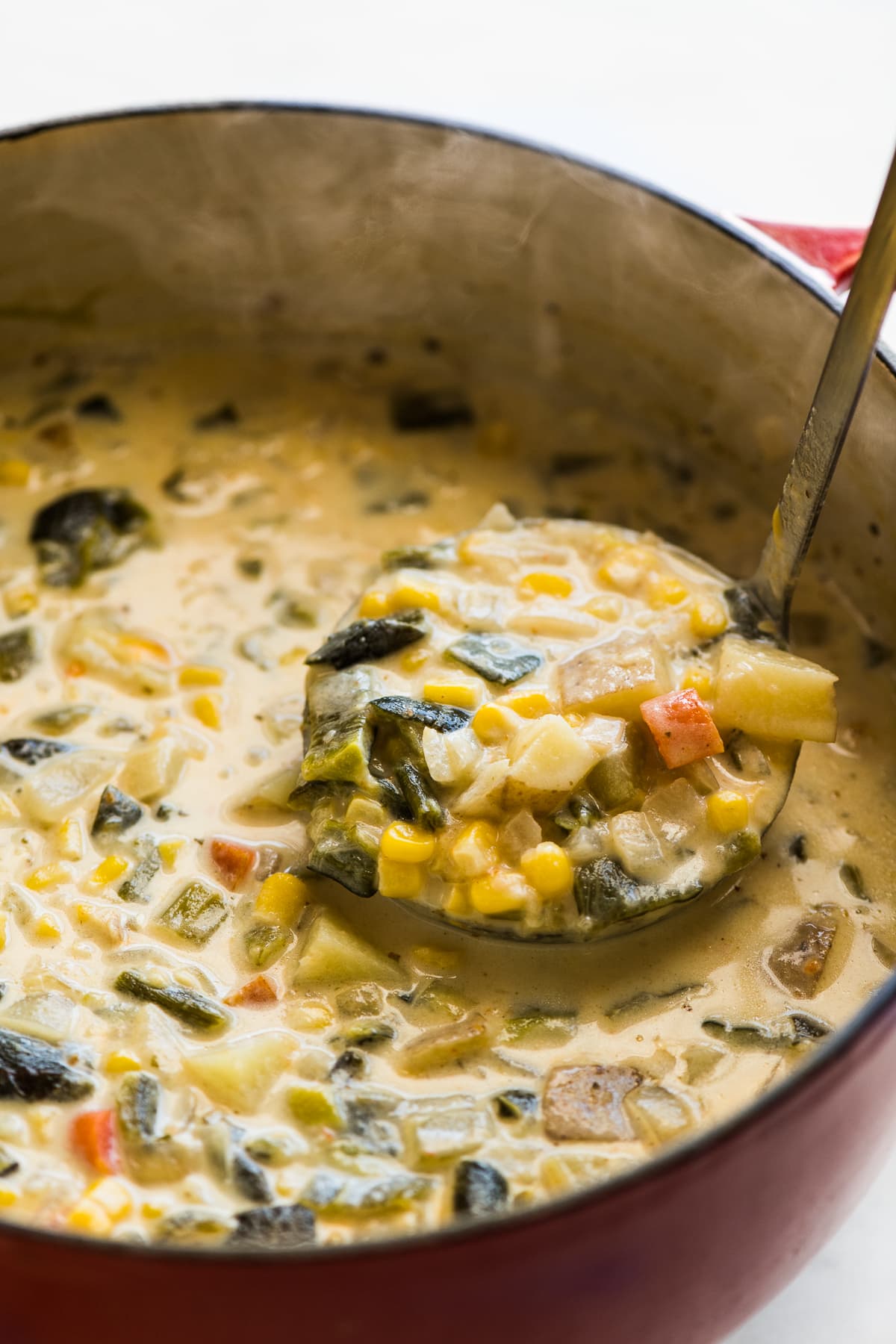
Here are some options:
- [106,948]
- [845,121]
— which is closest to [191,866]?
[106,948]

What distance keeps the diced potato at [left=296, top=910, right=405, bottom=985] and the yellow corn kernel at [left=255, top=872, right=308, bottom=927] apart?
56 millimetres

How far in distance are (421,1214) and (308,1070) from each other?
0.87 ft

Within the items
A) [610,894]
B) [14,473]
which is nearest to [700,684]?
[610,894]

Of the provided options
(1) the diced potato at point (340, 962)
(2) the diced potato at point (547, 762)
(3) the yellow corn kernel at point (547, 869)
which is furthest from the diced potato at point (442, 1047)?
(2) the diced potato at point (547, 762)

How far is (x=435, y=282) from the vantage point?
10.00ft

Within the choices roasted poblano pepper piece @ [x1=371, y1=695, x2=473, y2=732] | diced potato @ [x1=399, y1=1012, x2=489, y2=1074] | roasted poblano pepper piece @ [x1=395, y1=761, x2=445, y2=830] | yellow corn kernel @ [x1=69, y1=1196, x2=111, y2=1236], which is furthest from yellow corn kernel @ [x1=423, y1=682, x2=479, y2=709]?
yellow corn kernel @ [x1=69, y1=1196, x2=111, y2=1236]

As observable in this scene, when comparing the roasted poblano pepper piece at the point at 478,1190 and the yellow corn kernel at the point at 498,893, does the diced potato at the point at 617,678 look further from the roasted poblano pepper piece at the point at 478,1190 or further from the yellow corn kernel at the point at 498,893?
the roasted poblano pepper piece at the point at 478,1190

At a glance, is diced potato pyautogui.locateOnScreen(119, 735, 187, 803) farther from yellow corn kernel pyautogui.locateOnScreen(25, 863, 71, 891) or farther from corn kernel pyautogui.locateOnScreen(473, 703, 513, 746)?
corn kernel pyautogui.locateOnScreen(473, 703, 513, 746)

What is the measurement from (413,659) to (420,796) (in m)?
0.26

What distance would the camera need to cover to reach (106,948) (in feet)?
7.40

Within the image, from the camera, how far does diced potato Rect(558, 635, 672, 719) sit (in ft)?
7.24

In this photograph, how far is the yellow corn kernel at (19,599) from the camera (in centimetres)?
275

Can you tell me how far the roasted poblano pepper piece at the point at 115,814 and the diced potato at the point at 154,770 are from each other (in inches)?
0.9

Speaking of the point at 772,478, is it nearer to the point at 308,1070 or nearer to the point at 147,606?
the point at 147,606
